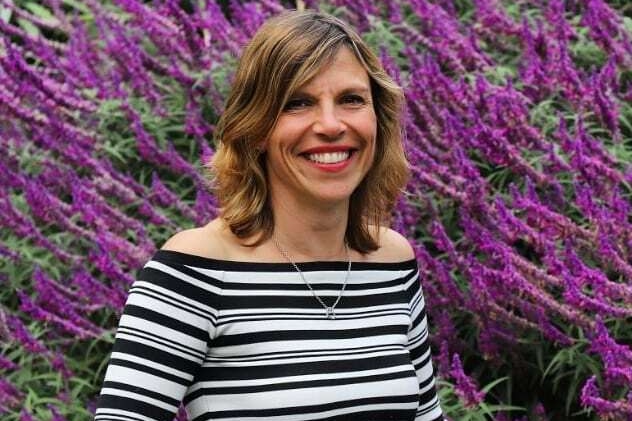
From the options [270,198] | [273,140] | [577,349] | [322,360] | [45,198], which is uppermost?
[273,140]

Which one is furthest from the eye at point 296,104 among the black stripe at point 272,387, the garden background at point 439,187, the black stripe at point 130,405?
the garden background at point 439,187

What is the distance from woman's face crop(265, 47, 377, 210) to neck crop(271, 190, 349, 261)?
64 mm

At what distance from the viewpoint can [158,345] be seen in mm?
2498

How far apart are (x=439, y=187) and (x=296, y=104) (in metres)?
1.78

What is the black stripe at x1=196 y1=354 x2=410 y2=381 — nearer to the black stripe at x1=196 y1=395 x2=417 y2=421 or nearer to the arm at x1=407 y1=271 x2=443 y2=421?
the black stripe at x1=196 y1=395 x2=417 y2=421

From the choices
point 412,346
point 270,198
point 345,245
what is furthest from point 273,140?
point 412,346

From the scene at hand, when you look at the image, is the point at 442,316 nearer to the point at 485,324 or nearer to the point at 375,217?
the point at 485,324

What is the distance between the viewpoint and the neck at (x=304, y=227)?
109 inches

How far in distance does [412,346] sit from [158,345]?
77 cm

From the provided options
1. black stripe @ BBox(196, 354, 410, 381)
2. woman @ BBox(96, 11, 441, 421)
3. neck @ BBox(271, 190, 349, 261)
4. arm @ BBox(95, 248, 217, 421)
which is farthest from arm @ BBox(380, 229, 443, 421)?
arm @ BBox(95, 248, 217, 421)

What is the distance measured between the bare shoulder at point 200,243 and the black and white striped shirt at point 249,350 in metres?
0.02

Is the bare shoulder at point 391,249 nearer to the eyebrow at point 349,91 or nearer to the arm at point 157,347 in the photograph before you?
the eyebrow at point 349,91

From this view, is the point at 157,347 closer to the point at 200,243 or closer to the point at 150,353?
the point at 150,353

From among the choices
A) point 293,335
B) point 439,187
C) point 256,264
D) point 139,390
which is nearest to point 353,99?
point 256,264
